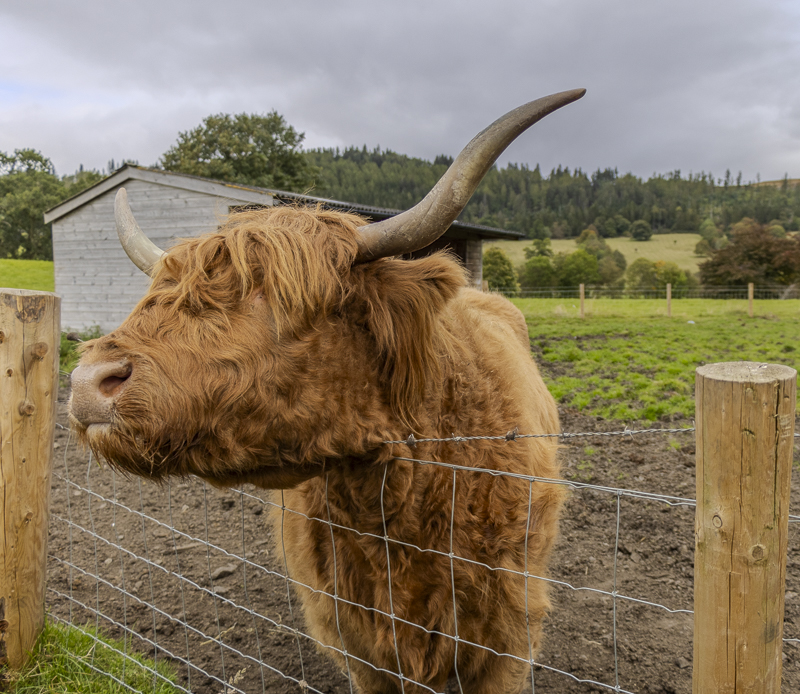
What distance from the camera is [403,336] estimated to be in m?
1.93

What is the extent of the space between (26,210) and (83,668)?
56582mm

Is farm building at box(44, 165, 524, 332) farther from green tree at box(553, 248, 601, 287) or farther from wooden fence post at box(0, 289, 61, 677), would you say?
green tree at box(553, 248, 601, 287)

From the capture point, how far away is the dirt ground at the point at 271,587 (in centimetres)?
307

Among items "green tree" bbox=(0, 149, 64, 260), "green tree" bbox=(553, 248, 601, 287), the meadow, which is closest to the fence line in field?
the meadow

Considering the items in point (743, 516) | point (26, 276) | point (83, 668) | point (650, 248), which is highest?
point (650, 248)

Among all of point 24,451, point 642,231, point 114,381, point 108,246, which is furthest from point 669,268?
point 114,381

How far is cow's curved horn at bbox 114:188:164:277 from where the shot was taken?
97.0 inches

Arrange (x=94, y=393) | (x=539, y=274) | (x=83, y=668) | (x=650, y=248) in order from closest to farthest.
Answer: (x=94, y=393) → (x=83, y=668) → (x=539, y=274) → (x=650, y=248)

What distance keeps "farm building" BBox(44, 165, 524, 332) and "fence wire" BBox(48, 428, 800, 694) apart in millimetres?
9167

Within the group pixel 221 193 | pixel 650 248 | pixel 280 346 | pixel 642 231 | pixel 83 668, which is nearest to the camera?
pixel 280 346

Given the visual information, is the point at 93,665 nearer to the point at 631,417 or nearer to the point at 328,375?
the point at 328,375

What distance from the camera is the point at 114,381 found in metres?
1.56

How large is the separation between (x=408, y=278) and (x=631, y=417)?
615 cm

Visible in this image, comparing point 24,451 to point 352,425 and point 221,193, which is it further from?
point 221,193
